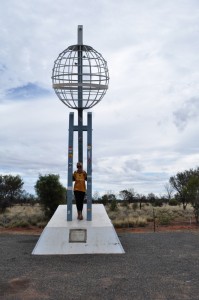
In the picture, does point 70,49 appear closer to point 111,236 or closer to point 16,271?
point 111,236

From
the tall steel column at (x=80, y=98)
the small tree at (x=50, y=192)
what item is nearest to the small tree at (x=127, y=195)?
the small tree at (x=50, y=192)

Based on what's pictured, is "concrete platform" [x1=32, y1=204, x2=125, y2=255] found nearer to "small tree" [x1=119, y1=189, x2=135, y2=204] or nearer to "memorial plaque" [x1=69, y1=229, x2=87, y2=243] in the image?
"memorial plaque" [x1=69, y1=229, x2=87, y2=243]

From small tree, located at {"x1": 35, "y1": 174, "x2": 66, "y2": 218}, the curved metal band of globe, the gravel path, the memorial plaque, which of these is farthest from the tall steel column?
small tree, located at {"x1": 35, "y1": 174, "x2": 66, "y2": 218}

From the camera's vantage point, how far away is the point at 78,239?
1008 centimetres

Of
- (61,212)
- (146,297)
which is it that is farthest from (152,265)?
(61,212)

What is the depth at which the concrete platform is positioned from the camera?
9633 millimetres

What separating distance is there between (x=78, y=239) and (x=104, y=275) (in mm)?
2866

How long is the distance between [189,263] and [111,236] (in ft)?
7.41

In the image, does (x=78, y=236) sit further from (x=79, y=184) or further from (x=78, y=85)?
(x=78, y=85)

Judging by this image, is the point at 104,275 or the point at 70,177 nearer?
the point at 104,275

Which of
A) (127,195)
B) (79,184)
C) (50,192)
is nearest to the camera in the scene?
(79,184)

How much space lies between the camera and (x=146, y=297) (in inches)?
233

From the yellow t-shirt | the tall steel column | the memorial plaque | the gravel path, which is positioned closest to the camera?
the gravel path

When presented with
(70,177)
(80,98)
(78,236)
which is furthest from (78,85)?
(78,236)
